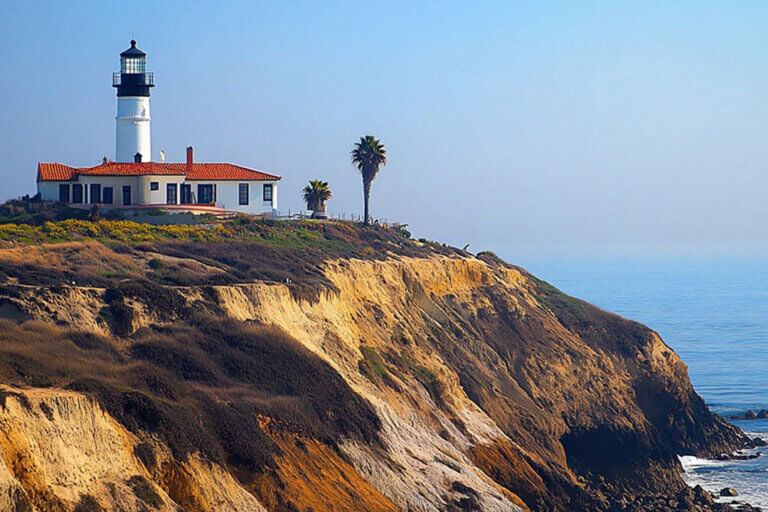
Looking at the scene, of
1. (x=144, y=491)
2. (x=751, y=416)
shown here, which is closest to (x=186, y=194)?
(x=751, y=416)

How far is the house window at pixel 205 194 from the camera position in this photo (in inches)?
2896

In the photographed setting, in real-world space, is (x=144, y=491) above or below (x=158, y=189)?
below

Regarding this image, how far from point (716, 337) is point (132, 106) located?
69416mm

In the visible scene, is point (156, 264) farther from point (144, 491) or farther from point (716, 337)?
point (716, 337)

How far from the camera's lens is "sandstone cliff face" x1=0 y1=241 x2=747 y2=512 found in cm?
3244

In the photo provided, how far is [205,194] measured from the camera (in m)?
73.8

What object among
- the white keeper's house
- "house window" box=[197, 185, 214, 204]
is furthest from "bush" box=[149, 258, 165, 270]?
"house window" box=[197, 185, 214, 204]

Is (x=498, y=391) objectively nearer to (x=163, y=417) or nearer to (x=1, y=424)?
(x=163, y=417)

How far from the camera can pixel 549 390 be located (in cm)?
6581

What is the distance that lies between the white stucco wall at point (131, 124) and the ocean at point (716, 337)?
38.6 m

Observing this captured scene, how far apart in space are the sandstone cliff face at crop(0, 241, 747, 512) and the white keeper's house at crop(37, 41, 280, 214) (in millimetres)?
12506

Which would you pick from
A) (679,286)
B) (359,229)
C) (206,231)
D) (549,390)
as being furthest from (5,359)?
(679,286)

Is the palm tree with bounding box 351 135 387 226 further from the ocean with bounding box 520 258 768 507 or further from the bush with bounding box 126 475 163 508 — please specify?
the bush with bounding box 126 475 163 508

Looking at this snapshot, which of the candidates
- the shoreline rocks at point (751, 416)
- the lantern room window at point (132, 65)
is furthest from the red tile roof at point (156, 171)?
the shoreline rocks at point (751, 416)
